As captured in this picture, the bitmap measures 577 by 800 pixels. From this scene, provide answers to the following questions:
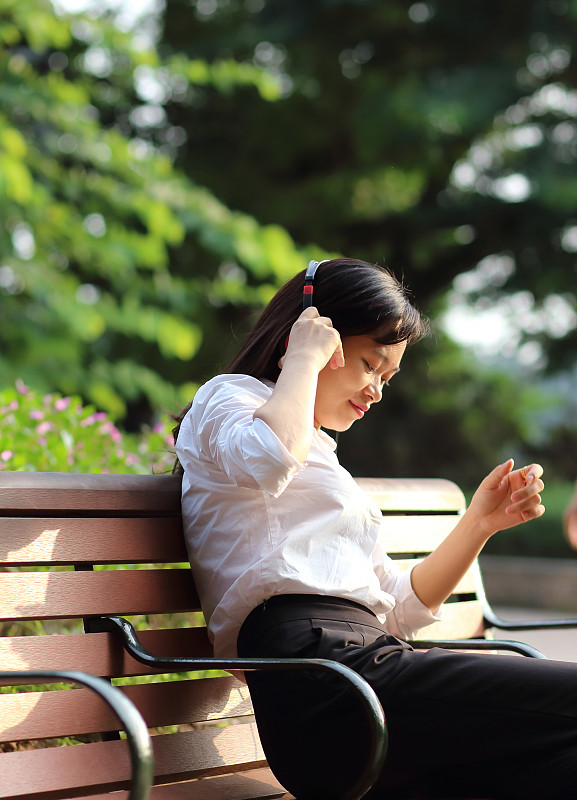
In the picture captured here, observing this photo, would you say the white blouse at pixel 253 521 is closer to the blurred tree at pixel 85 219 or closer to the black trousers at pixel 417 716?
the black trousers at pixel 417 716

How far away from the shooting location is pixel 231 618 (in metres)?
2.34

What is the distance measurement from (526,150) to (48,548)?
11211mm

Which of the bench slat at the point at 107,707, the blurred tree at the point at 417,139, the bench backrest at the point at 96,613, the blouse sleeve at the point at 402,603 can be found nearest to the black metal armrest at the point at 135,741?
the bench slat at the point at 107,707

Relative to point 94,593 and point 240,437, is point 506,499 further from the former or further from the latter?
point 94,593

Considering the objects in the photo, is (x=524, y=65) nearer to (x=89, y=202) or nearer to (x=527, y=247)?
(x=527, y=247)

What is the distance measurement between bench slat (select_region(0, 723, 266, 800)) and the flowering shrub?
1.12 meters

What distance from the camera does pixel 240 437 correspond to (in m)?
2.14

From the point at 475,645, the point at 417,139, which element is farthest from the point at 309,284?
the point at 417,139

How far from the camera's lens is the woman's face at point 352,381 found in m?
2.49

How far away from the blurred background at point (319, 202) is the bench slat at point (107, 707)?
188 inches

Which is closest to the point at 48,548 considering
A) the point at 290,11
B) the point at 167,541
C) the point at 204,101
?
the point at 167,541

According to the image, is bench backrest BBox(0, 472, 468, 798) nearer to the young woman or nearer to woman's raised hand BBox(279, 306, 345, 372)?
the young woman

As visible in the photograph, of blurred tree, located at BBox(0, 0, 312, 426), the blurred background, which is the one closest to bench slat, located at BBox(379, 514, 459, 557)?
blurred tree, located at BBox(0, 0, 312, 426)

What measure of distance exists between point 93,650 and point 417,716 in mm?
699
